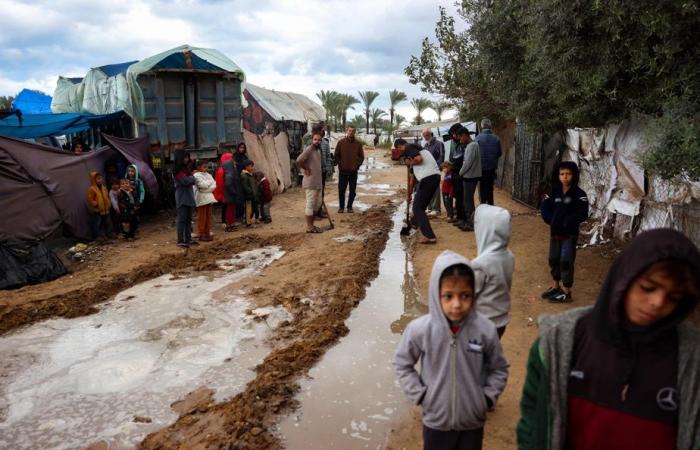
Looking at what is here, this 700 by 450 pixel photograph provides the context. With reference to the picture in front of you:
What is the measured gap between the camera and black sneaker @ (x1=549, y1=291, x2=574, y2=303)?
534cm

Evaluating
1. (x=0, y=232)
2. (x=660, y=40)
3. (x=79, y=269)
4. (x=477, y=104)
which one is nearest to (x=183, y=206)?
(x=79, y=269)

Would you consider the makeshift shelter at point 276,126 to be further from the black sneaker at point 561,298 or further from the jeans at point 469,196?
the black sneaker at point 561,298

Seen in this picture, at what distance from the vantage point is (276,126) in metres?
19.9

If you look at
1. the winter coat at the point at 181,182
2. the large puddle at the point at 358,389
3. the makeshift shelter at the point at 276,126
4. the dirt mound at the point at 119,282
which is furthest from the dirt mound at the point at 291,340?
the makeshift shelter at the point at 276,126

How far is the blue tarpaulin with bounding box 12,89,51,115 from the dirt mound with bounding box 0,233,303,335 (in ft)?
39.8

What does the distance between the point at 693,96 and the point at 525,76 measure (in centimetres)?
377

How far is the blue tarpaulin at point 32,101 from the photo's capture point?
16.3 m

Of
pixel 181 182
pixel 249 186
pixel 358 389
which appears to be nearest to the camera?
pixel 358 389

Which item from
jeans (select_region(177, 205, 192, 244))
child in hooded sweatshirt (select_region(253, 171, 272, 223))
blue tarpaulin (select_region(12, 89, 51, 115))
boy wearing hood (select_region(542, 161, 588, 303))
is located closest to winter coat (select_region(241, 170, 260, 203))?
child in hooded sweatshirt (select_region(253, 171, 272, 223))

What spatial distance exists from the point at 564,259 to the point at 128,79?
8.88 m

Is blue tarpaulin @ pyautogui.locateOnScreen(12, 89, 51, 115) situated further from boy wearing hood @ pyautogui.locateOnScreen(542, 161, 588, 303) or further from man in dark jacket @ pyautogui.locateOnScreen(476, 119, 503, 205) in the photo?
boy wearing hood @ pyautogui.locateOnScreen(542, 161, 588, 303)

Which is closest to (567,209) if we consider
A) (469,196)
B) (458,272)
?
(458,272)

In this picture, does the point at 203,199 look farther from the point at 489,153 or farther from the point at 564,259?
the point at 564,259

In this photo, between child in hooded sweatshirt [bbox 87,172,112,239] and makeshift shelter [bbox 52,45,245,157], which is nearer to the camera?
child in hooded sweatshirt [bbox 87,172,112,239]
